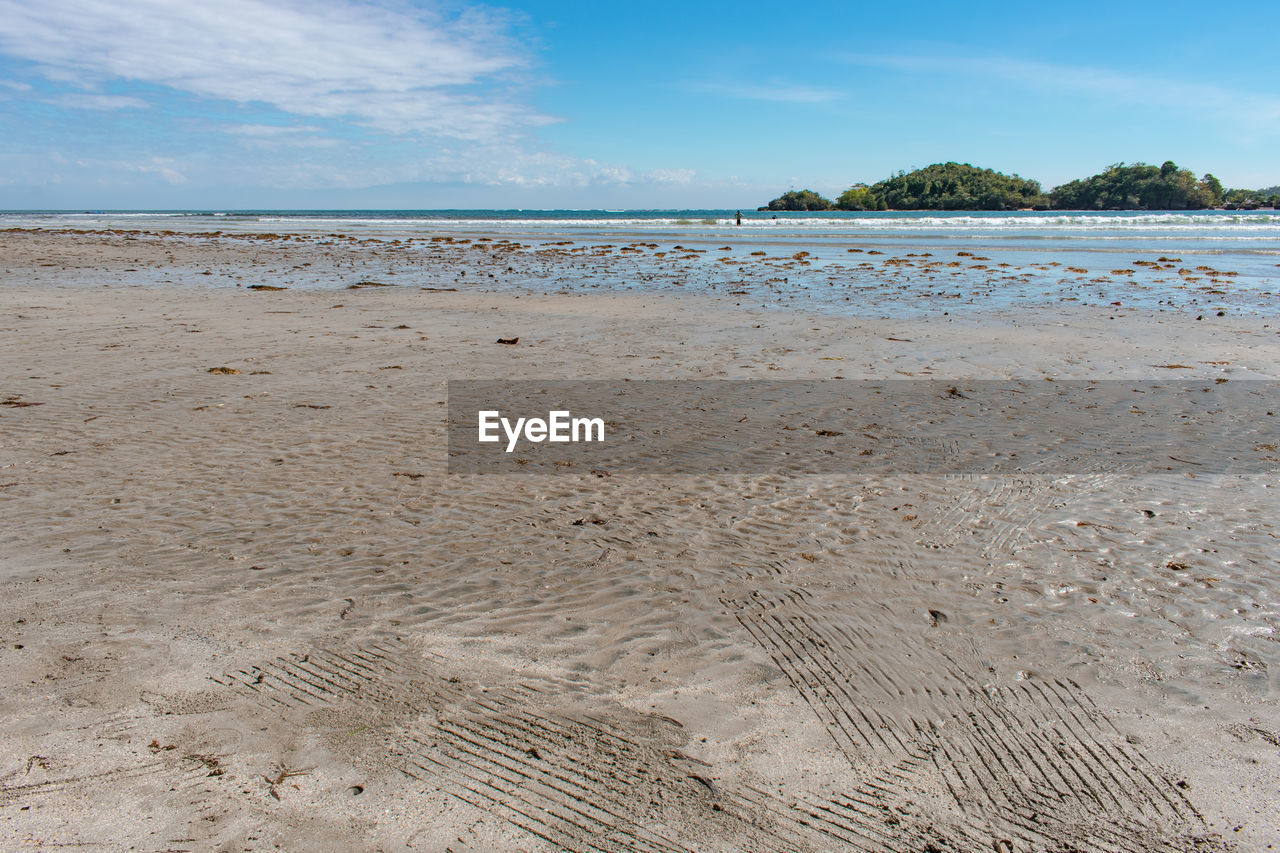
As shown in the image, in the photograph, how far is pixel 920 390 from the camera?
316 inches

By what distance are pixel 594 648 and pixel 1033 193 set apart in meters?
110

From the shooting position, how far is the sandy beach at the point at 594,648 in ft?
8.16

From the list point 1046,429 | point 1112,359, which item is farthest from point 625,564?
point 1112,359

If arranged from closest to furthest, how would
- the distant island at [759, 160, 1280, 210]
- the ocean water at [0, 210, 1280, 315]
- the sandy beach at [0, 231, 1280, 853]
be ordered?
1. the sandy beach at [0, 231, 1280, 853]
2. the ocean water at [0, 210, 1280, 315]
3. the distant island at [759, 160, 1280, 210]

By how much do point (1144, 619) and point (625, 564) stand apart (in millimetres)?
2560

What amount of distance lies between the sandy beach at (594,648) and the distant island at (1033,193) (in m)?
96.7

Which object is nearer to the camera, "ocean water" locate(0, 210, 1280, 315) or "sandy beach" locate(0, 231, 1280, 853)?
"sandy beach" locate(0, 231, 1280, 853)

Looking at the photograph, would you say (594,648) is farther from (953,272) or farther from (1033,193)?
(1033,193)

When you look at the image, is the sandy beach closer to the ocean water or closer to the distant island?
the ocean water

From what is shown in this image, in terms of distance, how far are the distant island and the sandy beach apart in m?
96.7

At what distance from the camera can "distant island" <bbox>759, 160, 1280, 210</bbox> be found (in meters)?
86.5

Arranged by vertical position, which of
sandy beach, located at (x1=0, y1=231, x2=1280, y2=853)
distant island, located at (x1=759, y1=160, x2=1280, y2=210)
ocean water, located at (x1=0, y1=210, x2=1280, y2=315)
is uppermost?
distant island, located at (x1=759, y1=160, x2=1280, y2=210)

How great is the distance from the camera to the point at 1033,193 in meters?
97.1

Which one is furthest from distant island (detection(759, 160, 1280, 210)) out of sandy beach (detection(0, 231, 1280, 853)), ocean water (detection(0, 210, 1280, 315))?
sandy beach (detection(0, 231, 1280, 853))
